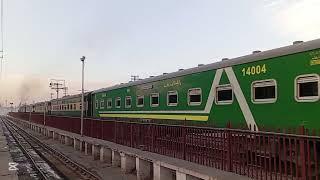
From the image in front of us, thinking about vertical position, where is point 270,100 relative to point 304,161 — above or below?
above

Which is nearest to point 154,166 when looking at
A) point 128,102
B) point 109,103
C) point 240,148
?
point 240,148

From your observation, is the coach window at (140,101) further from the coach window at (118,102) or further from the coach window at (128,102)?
the coach window at (118,102)

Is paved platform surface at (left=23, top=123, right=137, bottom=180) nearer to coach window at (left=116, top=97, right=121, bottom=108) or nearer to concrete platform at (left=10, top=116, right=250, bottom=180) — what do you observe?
concrete platform at (left=10, top=116, right=250, bottom=180)

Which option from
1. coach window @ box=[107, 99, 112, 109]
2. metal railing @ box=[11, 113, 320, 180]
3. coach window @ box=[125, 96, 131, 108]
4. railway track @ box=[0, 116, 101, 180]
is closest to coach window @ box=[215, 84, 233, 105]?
metal railing @ box=[11, 113, 320, 180]

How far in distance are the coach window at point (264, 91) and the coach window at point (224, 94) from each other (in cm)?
134

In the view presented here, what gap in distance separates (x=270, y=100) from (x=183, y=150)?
2.67 metres

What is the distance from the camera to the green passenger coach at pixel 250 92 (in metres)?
10.5

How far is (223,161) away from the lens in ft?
31.9

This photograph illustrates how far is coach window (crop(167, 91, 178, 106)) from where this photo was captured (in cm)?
1800

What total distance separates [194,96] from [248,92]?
153 inches

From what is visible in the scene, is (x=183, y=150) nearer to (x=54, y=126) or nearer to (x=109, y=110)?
(x=109, y=110)

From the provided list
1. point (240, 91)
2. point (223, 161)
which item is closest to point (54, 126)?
point (240, 91)

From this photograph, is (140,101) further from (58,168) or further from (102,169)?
(102,169)

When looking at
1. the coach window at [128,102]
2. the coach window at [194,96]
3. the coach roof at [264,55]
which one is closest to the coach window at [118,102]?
the coach window at [128,102]
